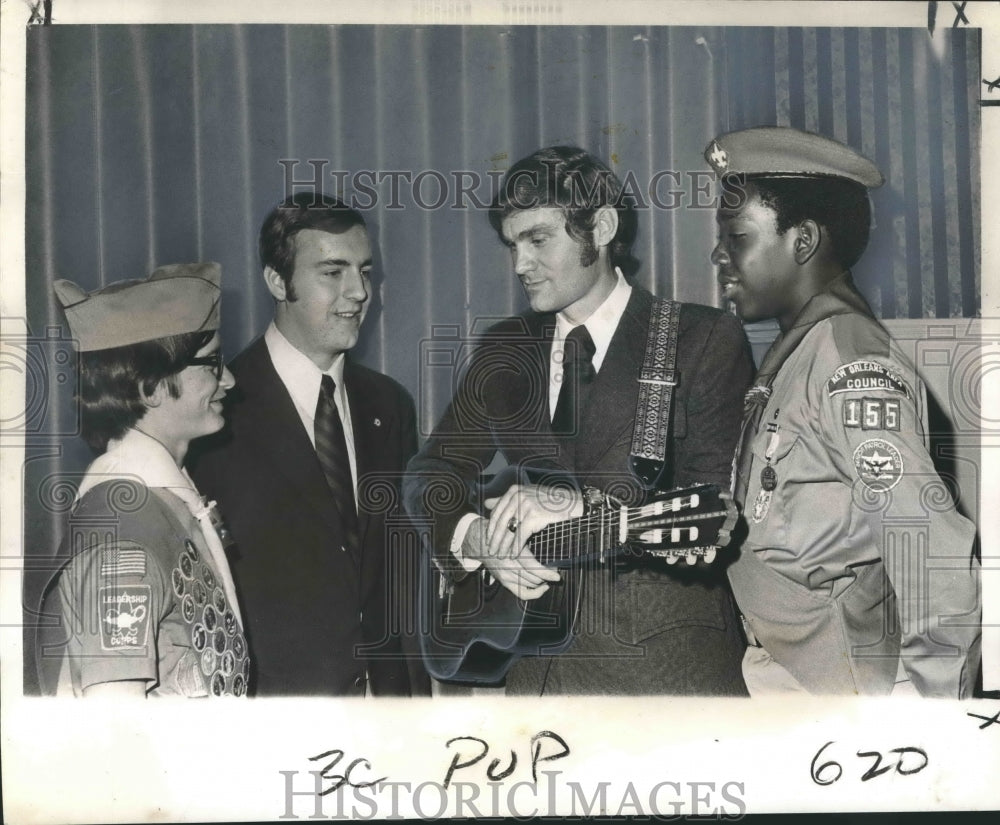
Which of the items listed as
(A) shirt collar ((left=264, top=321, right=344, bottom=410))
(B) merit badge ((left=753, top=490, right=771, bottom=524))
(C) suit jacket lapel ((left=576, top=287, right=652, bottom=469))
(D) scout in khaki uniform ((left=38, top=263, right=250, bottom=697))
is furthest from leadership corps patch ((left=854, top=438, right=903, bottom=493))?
(D) scout in khaki uniform ((left=38, top=263, right=250, bottom=697))

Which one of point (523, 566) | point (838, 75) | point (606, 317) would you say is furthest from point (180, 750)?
point (838, 75)

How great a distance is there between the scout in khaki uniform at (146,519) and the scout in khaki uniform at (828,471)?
1451 millimetres

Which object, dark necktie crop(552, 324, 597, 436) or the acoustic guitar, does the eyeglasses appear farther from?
dark necktie crop(552, 324, 597, 436)

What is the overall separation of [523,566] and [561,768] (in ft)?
1.91

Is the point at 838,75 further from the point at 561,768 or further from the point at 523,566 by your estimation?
the point at 561,768

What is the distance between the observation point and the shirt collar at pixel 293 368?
328 cm

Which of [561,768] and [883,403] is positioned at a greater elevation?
[883,403]

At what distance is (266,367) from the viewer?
327 cm

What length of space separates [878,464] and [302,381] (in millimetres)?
1630

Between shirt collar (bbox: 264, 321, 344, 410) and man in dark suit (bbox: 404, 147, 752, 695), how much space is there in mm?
355

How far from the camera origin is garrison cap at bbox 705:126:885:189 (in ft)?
10.8

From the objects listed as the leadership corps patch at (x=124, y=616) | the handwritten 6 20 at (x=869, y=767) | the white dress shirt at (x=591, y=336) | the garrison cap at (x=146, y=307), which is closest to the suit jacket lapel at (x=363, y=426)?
the white dress shirt at (x=591, y=336)

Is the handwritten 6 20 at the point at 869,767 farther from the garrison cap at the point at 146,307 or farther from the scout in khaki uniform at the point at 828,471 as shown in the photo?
the garrison cap at the point at 146,307

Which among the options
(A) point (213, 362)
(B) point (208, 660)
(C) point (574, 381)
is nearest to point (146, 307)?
(A) point (213, 362)
